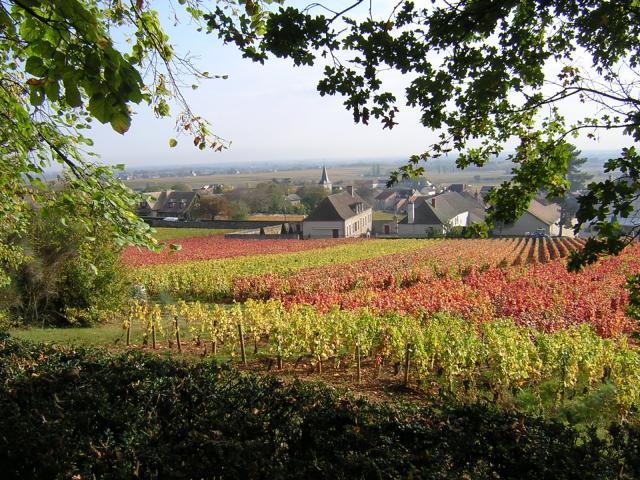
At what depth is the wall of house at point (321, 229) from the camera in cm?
5947

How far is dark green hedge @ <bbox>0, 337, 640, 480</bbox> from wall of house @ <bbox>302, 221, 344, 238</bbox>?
5462 cm

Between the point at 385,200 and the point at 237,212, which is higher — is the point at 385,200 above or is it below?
below

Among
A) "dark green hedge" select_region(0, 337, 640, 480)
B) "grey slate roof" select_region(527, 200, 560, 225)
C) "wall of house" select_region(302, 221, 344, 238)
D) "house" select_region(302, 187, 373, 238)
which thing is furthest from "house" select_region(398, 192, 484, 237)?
"dark green hedge" select_region(0, 337, 640, 480)

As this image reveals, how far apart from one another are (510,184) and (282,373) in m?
6.43

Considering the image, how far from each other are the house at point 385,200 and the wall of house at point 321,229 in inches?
2759

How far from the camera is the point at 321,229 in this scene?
59750 millimetres

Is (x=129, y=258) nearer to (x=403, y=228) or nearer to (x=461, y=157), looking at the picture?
(x=461, y=157)

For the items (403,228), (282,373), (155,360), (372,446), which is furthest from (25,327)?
(403,228)

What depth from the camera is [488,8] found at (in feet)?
13.1

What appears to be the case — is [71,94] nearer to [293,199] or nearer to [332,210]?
[332,210]

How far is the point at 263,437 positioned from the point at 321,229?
5601 centimetres

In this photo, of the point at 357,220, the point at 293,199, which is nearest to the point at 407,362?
the point at 357,220

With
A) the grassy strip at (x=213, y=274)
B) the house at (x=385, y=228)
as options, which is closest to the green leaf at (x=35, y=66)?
the grassy strip at (x=213, y=274)

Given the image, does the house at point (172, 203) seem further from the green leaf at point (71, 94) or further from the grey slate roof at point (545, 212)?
the green leaf at point (71, 94)
